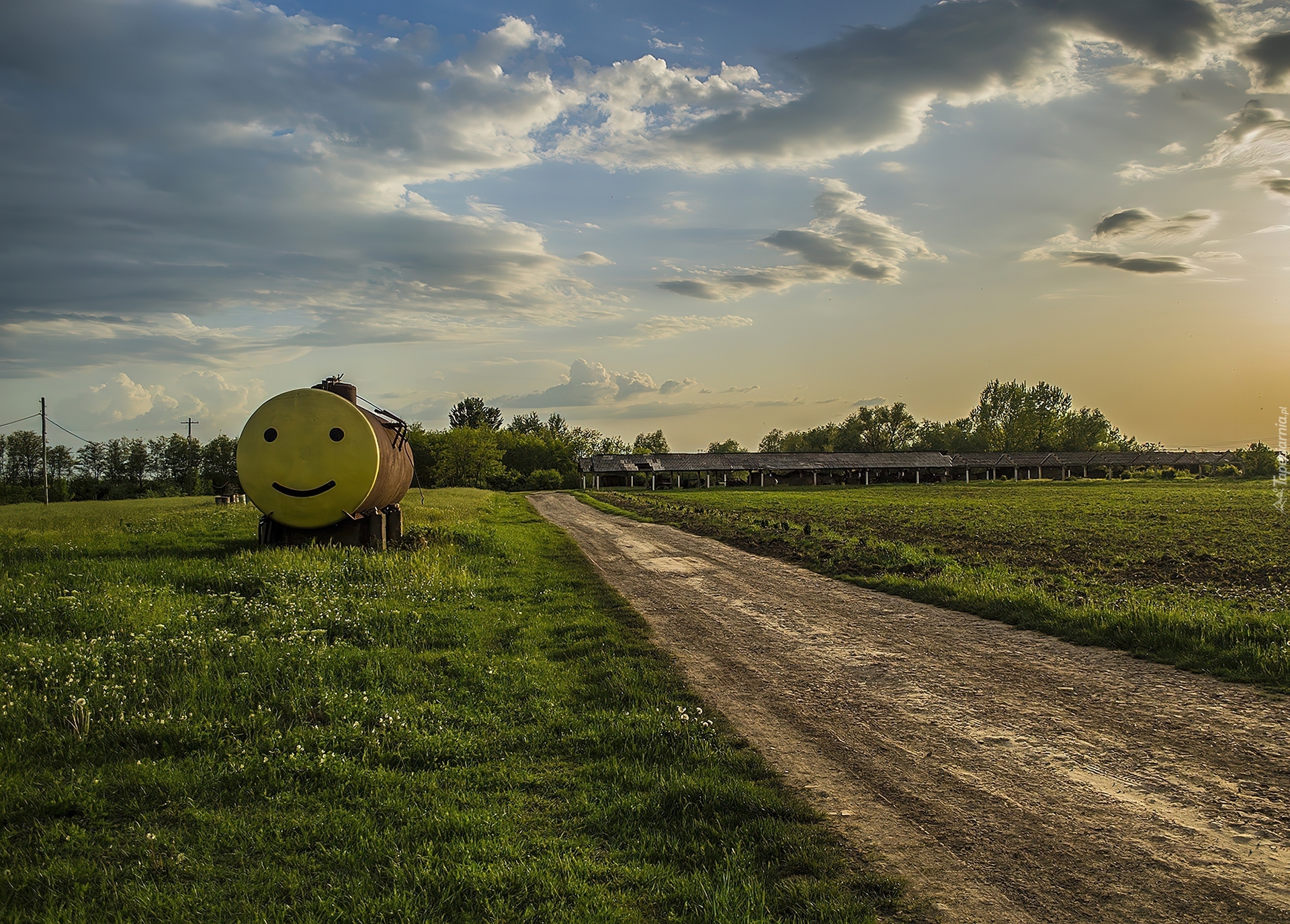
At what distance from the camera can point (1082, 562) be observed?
59.6ft

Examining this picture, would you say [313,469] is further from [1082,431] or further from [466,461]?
[1082,431]

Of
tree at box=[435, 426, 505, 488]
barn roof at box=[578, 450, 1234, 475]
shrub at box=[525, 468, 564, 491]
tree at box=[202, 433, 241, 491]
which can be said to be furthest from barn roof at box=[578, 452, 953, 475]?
tree at box=[202, 433, 241, 491]

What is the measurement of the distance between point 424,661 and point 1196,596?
13.3 m

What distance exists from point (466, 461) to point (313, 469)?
75.2 meters

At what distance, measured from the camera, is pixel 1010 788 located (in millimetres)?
5535

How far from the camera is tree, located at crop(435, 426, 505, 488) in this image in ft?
290

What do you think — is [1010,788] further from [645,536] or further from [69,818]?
[645,536]

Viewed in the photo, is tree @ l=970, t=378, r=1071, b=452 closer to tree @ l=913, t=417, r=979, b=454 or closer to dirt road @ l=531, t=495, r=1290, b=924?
tree @ l=913, t=417, r=979, b=454

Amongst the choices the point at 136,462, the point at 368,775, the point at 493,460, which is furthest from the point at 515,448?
the point at 368,775

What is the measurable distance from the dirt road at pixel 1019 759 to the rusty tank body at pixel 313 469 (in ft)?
27.9

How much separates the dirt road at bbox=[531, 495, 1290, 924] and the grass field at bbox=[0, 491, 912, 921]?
57 centimetres

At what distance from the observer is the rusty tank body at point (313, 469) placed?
15867mm

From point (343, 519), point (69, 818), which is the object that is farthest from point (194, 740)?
point (343, 519)

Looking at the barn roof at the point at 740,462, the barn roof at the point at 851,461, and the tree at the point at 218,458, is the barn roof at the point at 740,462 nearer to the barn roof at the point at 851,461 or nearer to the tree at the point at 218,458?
the barn roof at the point at 851,461
